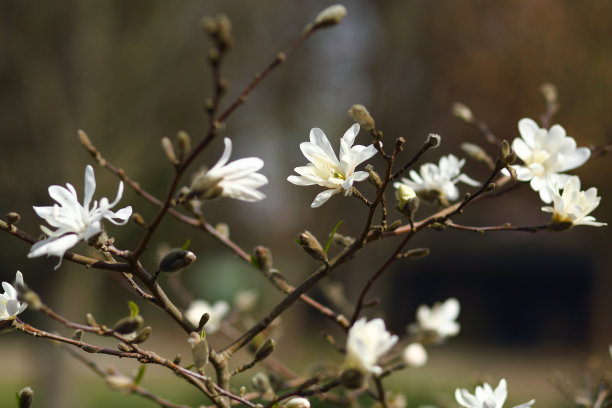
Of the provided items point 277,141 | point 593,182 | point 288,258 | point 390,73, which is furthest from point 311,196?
point 593,182

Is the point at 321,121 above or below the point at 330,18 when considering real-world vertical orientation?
above

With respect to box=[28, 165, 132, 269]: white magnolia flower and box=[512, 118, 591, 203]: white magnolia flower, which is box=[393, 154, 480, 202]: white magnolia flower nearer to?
box=[512, 118, 591, 203]: white magnolia flower

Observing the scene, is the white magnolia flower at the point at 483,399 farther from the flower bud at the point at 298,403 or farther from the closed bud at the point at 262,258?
the closed bud at the point at 262,258

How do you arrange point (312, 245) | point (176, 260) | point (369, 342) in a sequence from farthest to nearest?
point (312, 245) < point (176, 260) < point (369, 342)

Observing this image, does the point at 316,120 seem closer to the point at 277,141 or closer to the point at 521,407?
the point at 277,141

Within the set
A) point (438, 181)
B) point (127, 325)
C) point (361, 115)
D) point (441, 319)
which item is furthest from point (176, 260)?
point (441, 319)

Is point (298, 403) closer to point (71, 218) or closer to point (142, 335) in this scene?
point (142, 335)

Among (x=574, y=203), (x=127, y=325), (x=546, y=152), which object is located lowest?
(x=127, y=325)

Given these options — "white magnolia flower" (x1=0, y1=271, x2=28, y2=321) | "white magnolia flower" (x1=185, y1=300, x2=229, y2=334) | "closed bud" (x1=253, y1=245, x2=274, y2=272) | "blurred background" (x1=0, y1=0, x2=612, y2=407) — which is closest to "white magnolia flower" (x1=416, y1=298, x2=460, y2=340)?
"white magnolia flower" (x1=185, y1=300, x2=229, y2=334)
